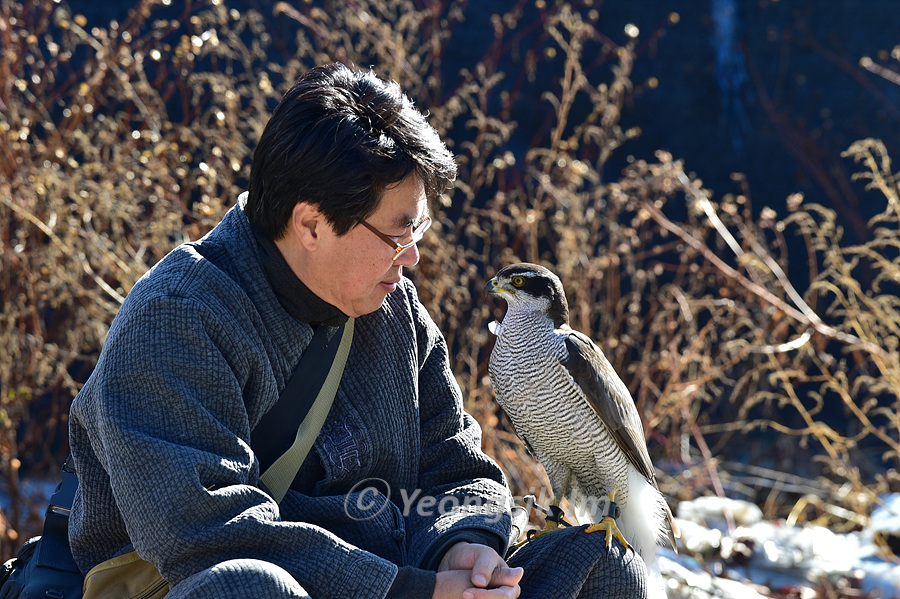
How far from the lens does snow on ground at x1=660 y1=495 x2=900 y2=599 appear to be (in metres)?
3.76

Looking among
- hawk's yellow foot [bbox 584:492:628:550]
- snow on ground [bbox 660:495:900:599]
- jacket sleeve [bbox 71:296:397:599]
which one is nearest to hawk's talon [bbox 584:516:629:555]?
hawk's yellow foot [bbox 584:492:628:550]

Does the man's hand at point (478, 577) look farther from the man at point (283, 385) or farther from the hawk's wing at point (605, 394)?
the hawk's wing at point (605, 394)

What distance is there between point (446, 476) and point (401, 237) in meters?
0.61

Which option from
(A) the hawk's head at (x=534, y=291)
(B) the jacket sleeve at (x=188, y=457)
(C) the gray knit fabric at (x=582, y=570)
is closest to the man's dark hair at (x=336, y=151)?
(B) the jacket sleeve at (x=188, y=457)

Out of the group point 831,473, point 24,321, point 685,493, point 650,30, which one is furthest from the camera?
point 650,30

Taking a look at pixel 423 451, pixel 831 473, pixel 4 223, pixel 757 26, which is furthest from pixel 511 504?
pixel 757 26

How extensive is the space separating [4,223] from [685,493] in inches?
117

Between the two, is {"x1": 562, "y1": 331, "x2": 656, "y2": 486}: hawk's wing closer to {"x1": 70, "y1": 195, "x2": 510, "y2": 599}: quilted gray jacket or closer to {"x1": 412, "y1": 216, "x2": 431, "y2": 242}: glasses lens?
{"x1": 70, "y1": 195, "x2": 510, "y2": 599}: quilted gray jacket

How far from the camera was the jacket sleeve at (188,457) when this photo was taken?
1636mm

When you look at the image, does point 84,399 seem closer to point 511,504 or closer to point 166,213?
point 511,504

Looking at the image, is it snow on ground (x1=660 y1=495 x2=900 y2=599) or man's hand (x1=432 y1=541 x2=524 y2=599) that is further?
snow on ground (x1=660 y1=495 x2=900 y2=599)

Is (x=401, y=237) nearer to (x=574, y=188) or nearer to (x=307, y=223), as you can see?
(x=307, y=223)

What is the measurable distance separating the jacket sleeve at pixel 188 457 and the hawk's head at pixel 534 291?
885 mm

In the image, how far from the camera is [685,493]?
4160 mm
